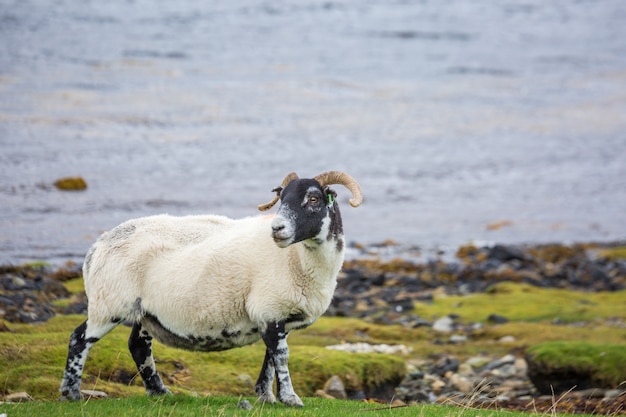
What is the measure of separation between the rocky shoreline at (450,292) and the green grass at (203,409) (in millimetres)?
969

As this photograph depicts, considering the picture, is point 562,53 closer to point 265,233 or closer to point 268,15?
point 268,15

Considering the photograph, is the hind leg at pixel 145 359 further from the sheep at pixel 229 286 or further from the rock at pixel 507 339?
the rock at pixel 507 339

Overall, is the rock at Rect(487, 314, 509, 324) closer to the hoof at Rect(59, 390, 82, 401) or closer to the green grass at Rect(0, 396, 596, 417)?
the green grass at Rect(0, 396, 596, 417)

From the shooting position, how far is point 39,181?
38531 mm

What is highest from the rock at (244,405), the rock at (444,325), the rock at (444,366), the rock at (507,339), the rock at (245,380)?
the rock at (244,405)

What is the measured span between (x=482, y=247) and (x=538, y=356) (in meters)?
17.9

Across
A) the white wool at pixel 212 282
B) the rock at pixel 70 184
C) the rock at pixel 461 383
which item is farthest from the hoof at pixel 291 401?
the rock at pixel 70 184

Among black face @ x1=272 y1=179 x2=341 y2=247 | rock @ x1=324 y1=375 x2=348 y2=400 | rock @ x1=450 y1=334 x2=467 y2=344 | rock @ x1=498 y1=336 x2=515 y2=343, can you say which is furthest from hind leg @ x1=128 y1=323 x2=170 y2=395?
rock @ x1=498 y1=336 x2=515 y2=343

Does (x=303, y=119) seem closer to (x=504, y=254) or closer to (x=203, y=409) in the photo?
(x=504, y=254)

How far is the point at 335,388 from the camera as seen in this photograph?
17.2 metres

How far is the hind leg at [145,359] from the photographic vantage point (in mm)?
13680

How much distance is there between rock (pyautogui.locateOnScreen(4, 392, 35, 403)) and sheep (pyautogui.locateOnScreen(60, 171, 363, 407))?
0.90 metres

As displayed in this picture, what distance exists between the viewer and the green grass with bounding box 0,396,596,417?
38.0 feet

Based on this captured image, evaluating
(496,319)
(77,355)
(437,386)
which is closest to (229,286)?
(77,355)
